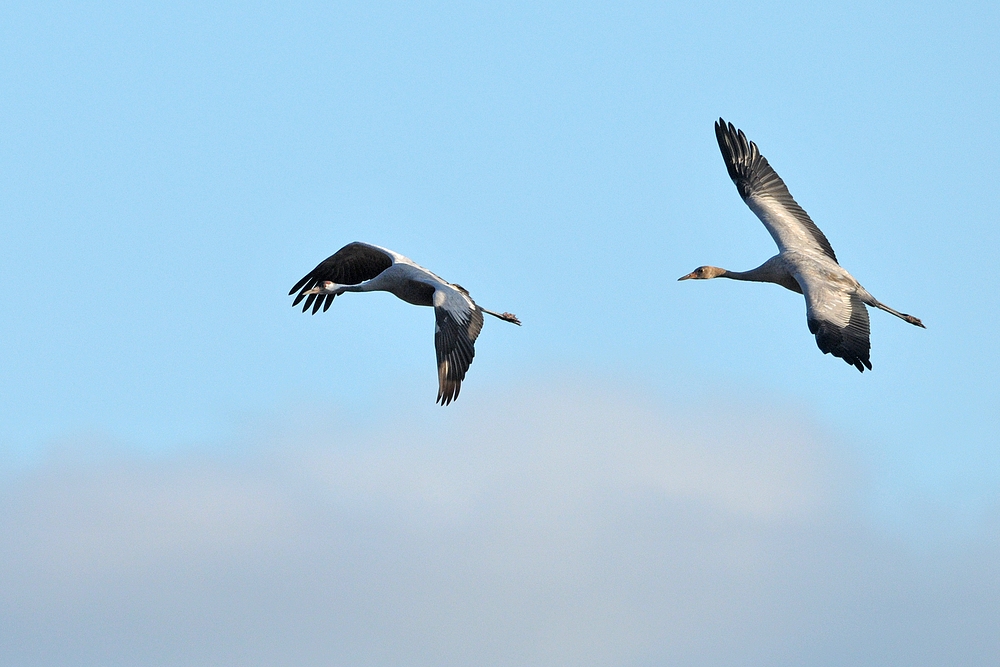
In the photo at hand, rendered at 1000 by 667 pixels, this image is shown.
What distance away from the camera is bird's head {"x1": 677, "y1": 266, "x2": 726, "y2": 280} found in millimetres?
27672

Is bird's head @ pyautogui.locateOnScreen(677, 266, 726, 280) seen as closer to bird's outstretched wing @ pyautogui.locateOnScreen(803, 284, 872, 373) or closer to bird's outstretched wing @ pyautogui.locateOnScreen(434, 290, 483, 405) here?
bird's outstretched wing @ pyautogui.locateOnScreen(803, 284, 872, 373)

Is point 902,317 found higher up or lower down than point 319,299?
A: higher up

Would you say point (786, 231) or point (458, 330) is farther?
point (786, 231)

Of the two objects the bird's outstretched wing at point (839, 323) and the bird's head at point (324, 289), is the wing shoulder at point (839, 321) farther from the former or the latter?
the bird's head at point (324, 289)

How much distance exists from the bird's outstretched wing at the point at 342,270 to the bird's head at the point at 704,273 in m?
5.10

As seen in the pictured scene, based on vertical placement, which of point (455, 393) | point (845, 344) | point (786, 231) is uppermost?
point (786, 231)

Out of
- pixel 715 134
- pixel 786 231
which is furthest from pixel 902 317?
pixel 715 134

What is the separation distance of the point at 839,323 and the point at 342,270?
869 cm

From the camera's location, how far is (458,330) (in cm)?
2288

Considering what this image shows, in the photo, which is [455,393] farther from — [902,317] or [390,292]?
[902,317]

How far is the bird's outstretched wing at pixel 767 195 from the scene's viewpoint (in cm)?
2684

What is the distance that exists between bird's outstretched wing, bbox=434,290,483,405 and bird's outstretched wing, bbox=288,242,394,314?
403 cm

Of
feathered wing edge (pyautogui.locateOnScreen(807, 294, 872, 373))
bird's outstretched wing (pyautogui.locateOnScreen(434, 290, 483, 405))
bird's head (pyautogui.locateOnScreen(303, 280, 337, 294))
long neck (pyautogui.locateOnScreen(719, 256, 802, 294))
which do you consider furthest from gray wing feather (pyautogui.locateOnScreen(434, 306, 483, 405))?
long neck (pyautogui.locateOnScreen(719, 256, 802, 294))

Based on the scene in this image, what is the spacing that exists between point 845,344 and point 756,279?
374 centimetres
